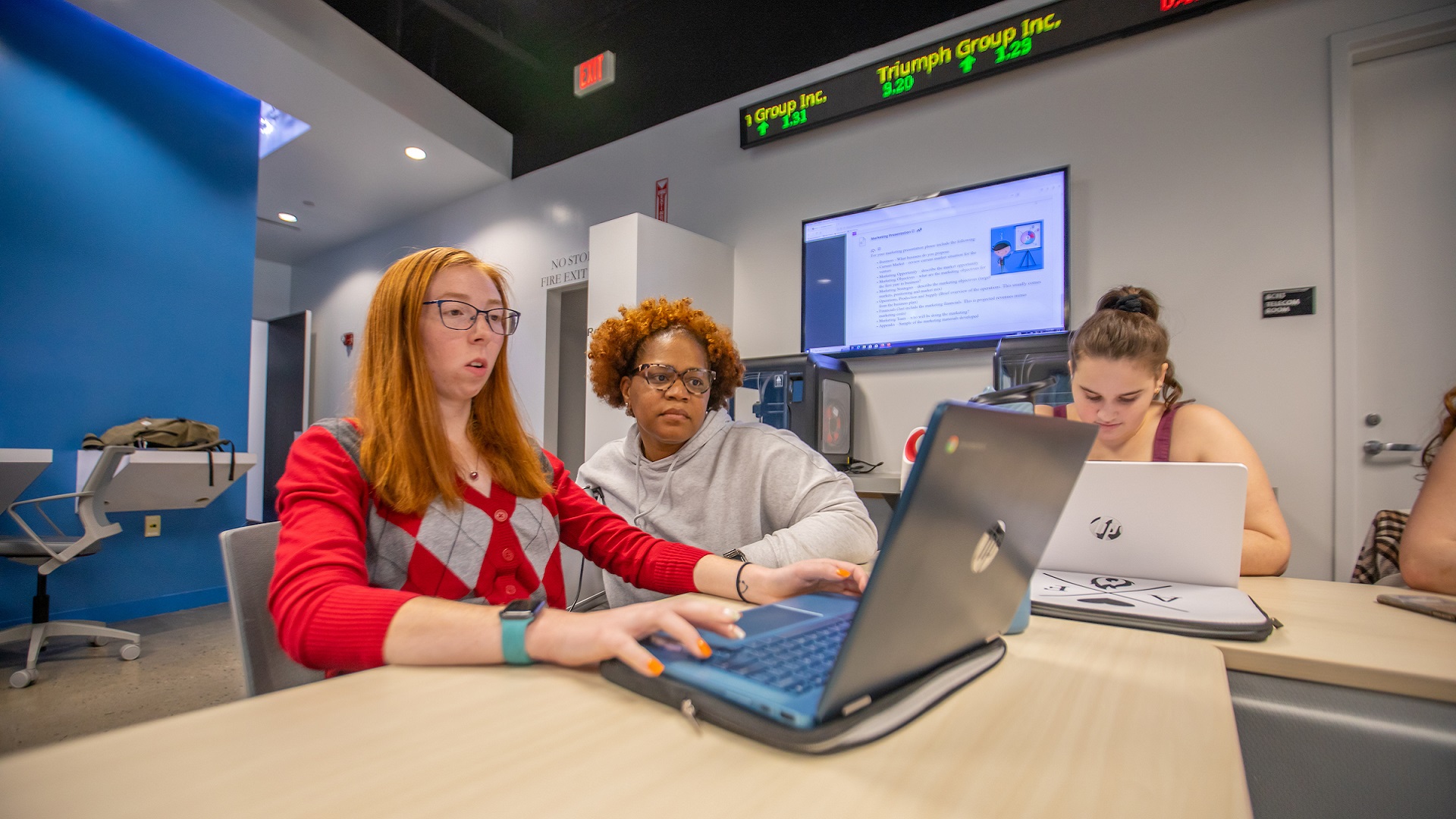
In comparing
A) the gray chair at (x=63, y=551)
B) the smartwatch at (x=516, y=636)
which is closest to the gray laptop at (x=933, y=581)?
the smartwatch at (x=516, y=636)

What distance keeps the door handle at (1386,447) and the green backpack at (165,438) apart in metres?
4.85

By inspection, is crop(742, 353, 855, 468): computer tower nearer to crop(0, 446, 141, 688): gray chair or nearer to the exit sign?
the exit sign

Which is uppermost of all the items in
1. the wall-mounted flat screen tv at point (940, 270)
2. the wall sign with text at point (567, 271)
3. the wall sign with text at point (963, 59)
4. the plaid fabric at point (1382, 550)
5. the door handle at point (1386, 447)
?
the wall sign with text at point (963, 59)

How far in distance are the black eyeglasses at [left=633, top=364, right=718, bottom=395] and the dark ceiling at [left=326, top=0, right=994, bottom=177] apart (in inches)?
93.0

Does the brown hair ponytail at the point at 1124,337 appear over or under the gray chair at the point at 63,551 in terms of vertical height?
over

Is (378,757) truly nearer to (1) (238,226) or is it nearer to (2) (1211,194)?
(2) (1211,194)

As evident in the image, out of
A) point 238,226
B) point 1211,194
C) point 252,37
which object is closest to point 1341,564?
point 1211,194

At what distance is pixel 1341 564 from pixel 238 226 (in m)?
5.65

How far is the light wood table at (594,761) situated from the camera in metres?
0.40

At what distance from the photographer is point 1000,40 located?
2686 millimetres

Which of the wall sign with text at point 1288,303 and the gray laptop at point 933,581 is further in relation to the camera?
the wall sign with text at point 1288,303

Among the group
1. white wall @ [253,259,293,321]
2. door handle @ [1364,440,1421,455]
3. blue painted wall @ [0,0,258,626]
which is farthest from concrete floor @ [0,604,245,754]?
white wall @ [253,259,293,321]

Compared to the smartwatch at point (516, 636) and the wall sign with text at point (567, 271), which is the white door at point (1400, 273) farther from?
the wall sign with text at point (567, 271)

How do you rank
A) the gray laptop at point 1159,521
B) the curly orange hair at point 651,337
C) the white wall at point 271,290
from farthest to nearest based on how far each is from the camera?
1. the white wall at point 271,290
2. the curly orange hair at point 651,337
3. the gray laptop at point 1159,521
